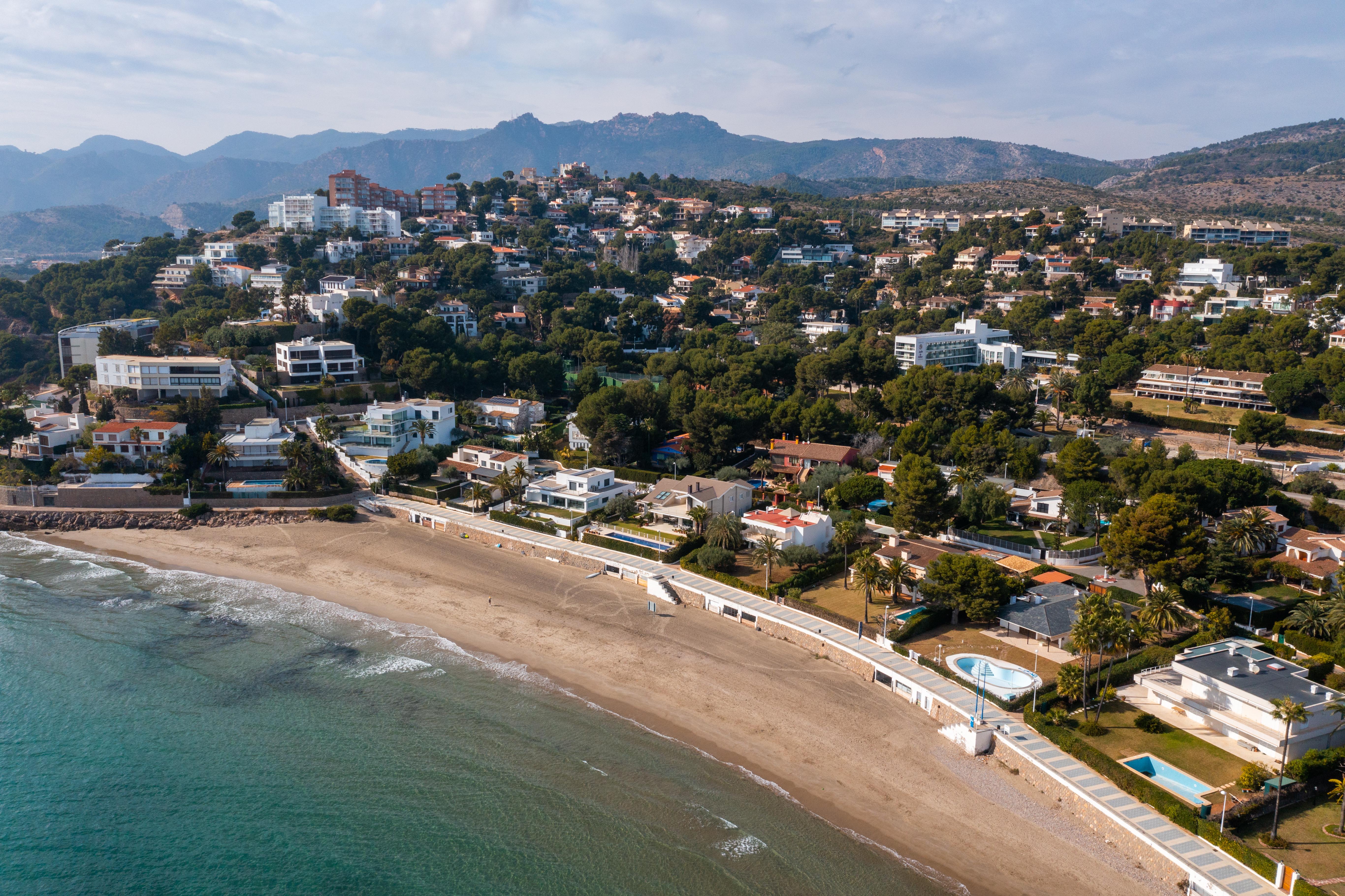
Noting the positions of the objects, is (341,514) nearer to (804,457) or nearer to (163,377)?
(163,377)

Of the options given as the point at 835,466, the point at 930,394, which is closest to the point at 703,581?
the point at 835,466

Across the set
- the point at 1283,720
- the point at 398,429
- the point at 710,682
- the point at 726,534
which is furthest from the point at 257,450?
the point at 1283,720

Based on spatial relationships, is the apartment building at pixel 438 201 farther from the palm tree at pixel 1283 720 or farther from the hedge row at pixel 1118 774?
the palm tree at pixel 1283 720

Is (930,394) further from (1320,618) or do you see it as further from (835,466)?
(1320,618)

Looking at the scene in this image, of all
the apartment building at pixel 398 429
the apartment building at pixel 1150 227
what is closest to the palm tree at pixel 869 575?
the apartment building at pixel 398 429

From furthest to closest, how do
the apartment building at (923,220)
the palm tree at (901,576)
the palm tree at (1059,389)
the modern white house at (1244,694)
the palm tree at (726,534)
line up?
1. the apartment building at (923,220)
2. the palm tree at (1059,389)
3. the palm tree at (726,534)
4. the palm tree at (901,576)
5. the modern white house at (1244,694)

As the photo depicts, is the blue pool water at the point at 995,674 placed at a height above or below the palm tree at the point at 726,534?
below
